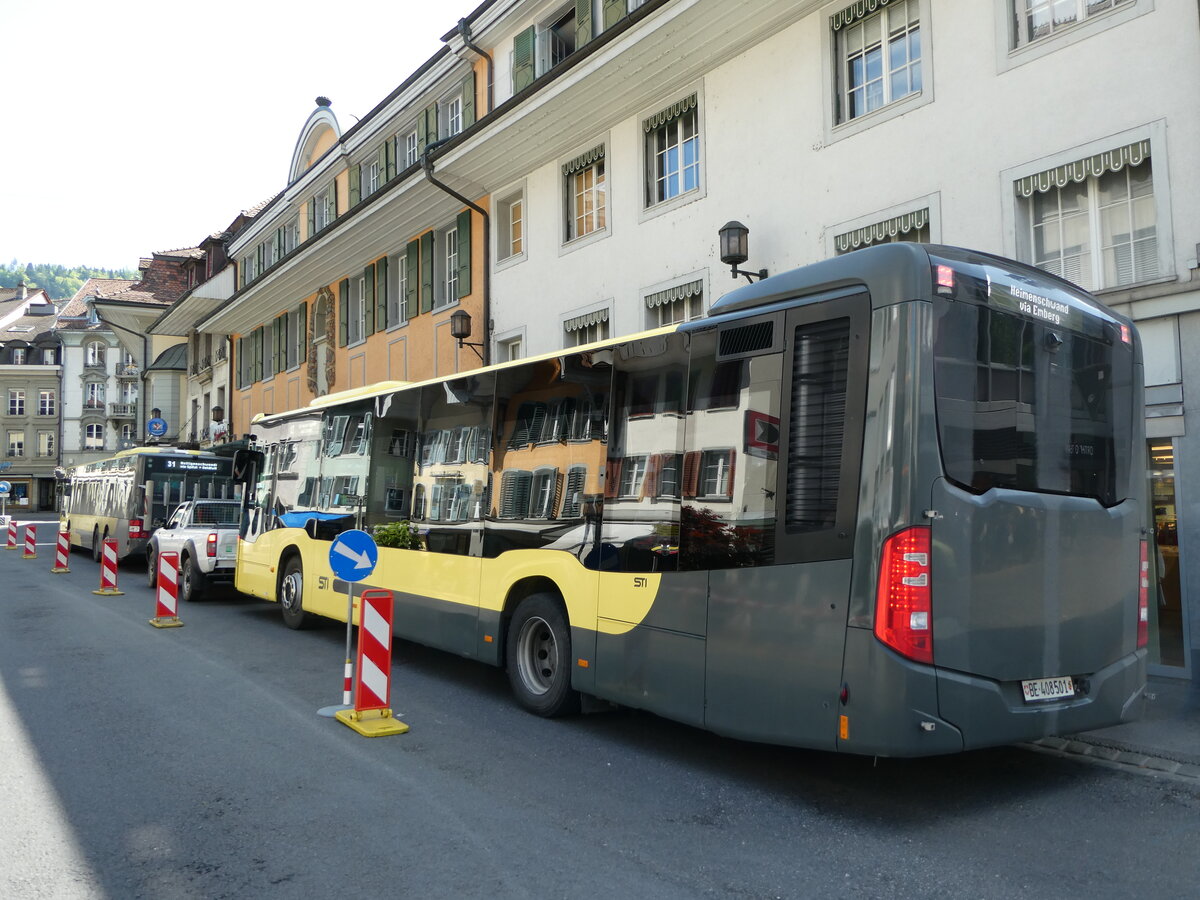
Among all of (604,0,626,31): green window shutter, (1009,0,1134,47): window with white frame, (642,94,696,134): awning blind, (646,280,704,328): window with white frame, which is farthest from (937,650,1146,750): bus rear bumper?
(604,0,626,31): green window shutter

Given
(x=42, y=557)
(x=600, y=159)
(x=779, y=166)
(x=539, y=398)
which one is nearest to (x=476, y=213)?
(x=600, y=159)

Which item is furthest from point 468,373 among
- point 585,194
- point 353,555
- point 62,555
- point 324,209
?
point 324,209

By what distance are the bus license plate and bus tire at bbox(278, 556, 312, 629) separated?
8518 mm

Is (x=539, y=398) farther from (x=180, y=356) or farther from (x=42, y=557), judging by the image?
(x=180, y=356)

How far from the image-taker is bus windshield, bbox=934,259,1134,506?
4.83m

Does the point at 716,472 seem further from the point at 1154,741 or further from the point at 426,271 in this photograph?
the point at 426,271

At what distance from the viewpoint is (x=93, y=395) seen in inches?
3019

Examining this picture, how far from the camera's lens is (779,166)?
40.2 ft

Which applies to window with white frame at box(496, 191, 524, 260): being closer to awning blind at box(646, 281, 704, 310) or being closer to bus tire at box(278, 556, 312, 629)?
awning blind at box(646, 281, 704, 310)

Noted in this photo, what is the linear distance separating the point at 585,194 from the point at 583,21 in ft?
8.79

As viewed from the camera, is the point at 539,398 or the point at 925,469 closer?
the point at 925,469

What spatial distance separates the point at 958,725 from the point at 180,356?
43987 millimetres

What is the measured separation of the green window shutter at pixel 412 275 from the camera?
20812 mm

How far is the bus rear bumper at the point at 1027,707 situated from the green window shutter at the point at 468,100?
53.5 feet
